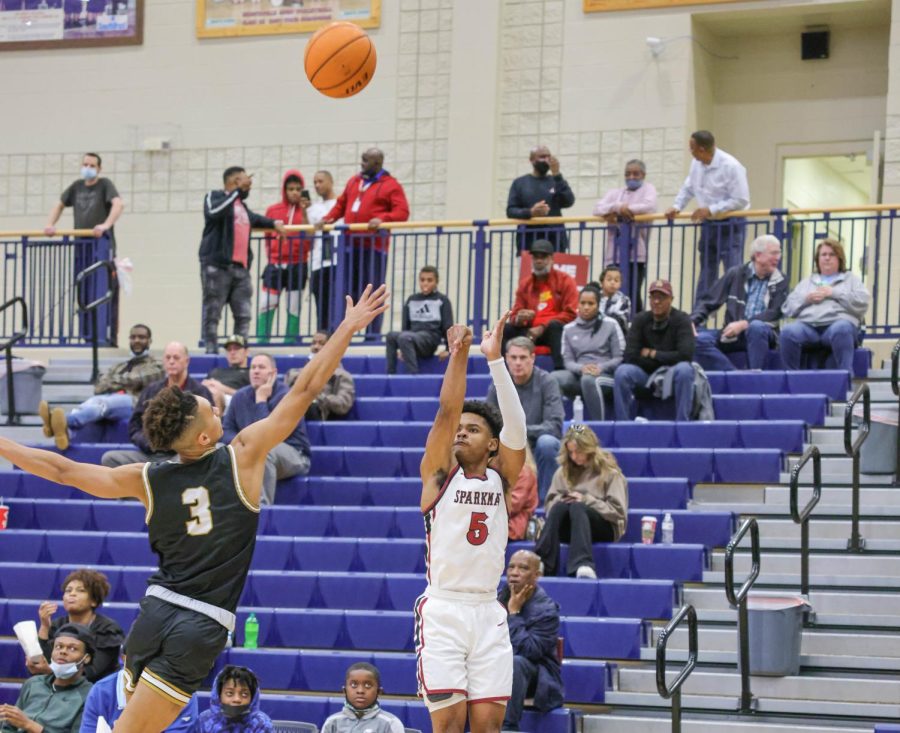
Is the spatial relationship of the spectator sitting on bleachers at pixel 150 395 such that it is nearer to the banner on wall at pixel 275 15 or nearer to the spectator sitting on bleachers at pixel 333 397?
the spectator sitting on bleachers at pixel 333 397

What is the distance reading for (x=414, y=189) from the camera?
1705cm

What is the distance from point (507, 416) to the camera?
7160 mm

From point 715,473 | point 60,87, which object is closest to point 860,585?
point 715,473

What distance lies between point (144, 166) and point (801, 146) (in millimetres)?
7181

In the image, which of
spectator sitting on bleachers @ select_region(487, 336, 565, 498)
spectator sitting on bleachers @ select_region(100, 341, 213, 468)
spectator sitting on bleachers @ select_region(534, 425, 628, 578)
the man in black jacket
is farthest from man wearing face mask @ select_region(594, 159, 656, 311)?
spectator sitting on bleachers @ select_region(100, 341, 213, 468)

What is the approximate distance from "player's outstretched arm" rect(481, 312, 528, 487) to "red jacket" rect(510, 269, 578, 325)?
563cm

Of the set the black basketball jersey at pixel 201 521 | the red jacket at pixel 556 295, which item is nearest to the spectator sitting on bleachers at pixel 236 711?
the black basketball jersey at pixel 201 521

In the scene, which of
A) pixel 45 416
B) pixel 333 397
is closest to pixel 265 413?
pixel 333 397

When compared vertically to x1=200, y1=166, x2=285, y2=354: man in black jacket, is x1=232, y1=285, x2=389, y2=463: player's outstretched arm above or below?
below

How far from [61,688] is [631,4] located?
9565 mm

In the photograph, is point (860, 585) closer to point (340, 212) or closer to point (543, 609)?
point (543, 609)

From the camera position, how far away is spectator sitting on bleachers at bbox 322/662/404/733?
8828 mm

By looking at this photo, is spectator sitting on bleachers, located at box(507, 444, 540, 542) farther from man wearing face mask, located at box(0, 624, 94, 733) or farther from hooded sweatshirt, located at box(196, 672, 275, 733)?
man wearing face mask, located at box(0, 624, 94, 733)

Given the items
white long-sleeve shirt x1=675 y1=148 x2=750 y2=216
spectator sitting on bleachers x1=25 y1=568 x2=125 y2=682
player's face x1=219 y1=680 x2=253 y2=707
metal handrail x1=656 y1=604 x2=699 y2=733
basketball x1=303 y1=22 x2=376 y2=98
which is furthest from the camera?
white long-sleeve shirt x1=675 y1=148 x2=750 y2=216
